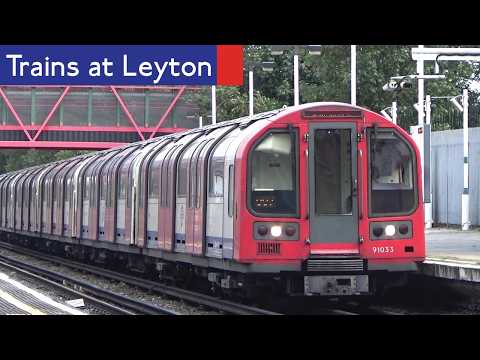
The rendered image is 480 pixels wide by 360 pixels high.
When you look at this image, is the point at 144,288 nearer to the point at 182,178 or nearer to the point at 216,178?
the point at 182,178

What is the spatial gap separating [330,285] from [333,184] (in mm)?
1412

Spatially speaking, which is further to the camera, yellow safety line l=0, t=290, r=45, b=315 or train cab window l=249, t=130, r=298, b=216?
train cab window l=249, t=130, r=298, b=216

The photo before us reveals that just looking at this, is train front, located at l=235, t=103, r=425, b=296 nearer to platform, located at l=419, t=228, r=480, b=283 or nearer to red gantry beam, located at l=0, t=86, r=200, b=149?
platform, located at l=419, t=228, r=480, b=283

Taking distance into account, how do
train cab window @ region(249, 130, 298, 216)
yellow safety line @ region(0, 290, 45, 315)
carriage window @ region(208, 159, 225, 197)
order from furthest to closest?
carriage window @ region(208, 159, 225, 197)
train cab window @ region(249, 130, 298, 216)
yellow safety line @ region(0, 290, 45, 315)

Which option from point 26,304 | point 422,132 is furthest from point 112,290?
point 422,132

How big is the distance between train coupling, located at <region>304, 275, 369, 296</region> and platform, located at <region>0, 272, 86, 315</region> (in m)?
3.09

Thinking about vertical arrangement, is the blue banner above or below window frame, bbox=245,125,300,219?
above

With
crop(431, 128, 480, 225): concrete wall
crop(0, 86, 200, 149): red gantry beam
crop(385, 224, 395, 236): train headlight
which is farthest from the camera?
crop(0, 86, 200, 149): red gantry beam

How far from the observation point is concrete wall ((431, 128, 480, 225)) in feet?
101

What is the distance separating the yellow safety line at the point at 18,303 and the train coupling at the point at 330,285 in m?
3.61

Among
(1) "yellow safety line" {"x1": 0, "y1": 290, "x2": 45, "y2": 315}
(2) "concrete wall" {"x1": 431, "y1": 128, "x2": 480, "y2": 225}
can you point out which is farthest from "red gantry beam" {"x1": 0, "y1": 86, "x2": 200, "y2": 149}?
(1) "yellow safety line" {"x1": 0, "y1": 290, "x2": 45, "y2": 315}

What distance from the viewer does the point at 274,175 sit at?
16.0 meters

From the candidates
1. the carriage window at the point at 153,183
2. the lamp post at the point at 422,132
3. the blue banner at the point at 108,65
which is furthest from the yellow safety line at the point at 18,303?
the blue banner at the point at 108,65
